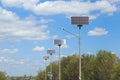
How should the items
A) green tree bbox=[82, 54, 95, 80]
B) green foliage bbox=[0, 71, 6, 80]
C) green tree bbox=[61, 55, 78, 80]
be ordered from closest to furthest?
green tree bbox=[82, 54, 95, 80]
green tree bbox=[61, 55, 78, 80]
green foliage bbox=[0, 71, 6, 80]

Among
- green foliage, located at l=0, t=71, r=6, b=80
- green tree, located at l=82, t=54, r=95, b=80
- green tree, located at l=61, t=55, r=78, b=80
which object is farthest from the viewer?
green foliage, located at l=0, t=71, r=6, b=80

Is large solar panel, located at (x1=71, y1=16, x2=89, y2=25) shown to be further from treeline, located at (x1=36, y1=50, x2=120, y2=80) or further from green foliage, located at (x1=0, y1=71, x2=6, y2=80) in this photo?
green foliage, located at (x1=0, y1=71, x2=6, y2=80)

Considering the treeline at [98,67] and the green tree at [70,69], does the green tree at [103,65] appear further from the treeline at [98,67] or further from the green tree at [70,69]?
the green tree at [70,69]

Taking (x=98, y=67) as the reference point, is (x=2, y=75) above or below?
above

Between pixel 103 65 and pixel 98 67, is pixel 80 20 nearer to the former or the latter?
pixel 103 65

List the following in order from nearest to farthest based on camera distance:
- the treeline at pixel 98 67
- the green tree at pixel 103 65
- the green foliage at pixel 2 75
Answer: the treeline at pixel 98 67, the green tree at pixel 103 65, the green foliage at pixel 2 75

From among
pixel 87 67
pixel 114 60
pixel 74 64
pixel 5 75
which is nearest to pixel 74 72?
pixel 74 64

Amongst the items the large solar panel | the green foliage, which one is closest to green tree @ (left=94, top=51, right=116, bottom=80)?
the large solar panel

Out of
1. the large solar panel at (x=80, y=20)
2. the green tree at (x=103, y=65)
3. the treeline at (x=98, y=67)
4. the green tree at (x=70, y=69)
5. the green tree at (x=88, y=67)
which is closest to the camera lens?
the large solar panel at (x=80, y=20)

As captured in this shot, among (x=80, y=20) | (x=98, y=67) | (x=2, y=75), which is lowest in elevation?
(x=98, y=67)

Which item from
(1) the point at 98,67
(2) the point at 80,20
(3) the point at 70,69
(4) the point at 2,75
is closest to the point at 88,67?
(1) the point at 98,67

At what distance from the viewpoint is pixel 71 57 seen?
417ft

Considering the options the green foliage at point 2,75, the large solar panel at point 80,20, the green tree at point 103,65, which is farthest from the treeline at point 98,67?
the green foliage at point 2,75

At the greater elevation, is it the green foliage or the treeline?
the green foliage
